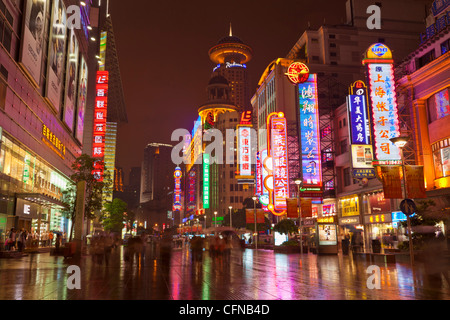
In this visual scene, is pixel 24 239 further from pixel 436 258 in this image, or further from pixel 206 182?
pixel 206 182

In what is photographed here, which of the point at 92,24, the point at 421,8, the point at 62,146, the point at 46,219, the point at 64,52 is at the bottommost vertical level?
the point at 46,219

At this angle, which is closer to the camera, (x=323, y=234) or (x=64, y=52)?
(x=323, y=234)

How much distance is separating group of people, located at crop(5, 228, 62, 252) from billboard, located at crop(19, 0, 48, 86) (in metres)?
13.5

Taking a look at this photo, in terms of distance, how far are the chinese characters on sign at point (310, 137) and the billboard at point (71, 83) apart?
96.6 ft

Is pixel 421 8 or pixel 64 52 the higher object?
pixel 421 8

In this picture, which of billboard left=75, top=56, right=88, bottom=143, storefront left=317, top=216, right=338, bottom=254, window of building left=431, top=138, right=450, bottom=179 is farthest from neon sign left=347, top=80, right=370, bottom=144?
billboard left=75, top=56, right=88, bottom=143

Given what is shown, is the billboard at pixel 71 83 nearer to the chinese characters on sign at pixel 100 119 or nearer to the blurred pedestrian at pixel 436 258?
the chinese characters on sign at pixel 100 119

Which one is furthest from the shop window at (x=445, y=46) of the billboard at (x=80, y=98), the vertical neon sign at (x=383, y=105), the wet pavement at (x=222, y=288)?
the billboard at (x=80, y=98)
